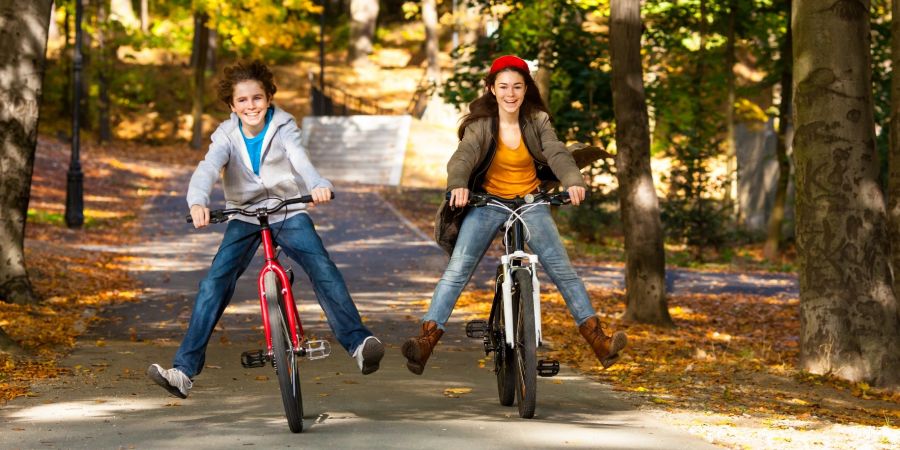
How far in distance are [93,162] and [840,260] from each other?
31.9 m

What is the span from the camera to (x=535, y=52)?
79.0 ft

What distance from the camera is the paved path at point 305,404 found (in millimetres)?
6895

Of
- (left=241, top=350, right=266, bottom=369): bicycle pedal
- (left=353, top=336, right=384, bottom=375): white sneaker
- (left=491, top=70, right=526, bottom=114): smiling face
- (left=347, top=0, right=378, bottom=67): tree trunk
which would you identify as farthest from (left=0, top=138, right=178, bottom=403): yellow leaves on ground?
(left=347, top=0, right=378, bottom=67): tree trunk

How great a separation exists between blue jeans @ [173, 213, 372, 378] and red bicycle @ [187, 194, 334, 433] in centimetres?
15

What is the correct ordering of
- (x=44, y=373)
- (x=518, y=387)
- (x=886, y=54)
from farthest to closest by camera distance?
(x=886, y=54)
(x=44, y=373)
(x=518, y=387)

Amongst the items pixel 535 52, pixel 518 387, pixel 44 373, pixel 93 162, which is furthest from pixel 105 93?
pixel 518 387

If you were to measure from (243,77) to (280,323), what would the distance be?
1416 millimetres

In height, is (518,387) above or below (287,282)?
below

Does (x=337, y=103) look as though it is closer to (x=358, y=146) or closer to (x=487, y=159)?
(x=358, y=146)

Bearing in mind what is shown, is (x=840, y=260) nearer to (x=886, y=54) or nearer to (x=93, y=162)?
(x=886, y=54)

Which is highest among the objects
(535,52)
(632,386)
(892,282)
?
(535,52)

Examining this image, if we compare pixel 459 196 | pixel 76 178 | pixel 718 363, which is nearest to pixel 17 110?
pixel 718 363

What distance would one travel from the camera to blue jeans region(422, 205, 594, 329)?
7836mm

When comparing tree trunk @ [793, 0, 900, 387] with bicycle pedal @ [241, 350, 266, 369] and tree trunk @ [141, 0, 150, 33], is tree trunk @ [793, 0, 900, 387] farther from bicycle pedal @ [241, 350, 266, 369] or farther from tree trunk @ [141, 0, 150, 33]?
tree trunk @ [141, 0, 150, 33]
